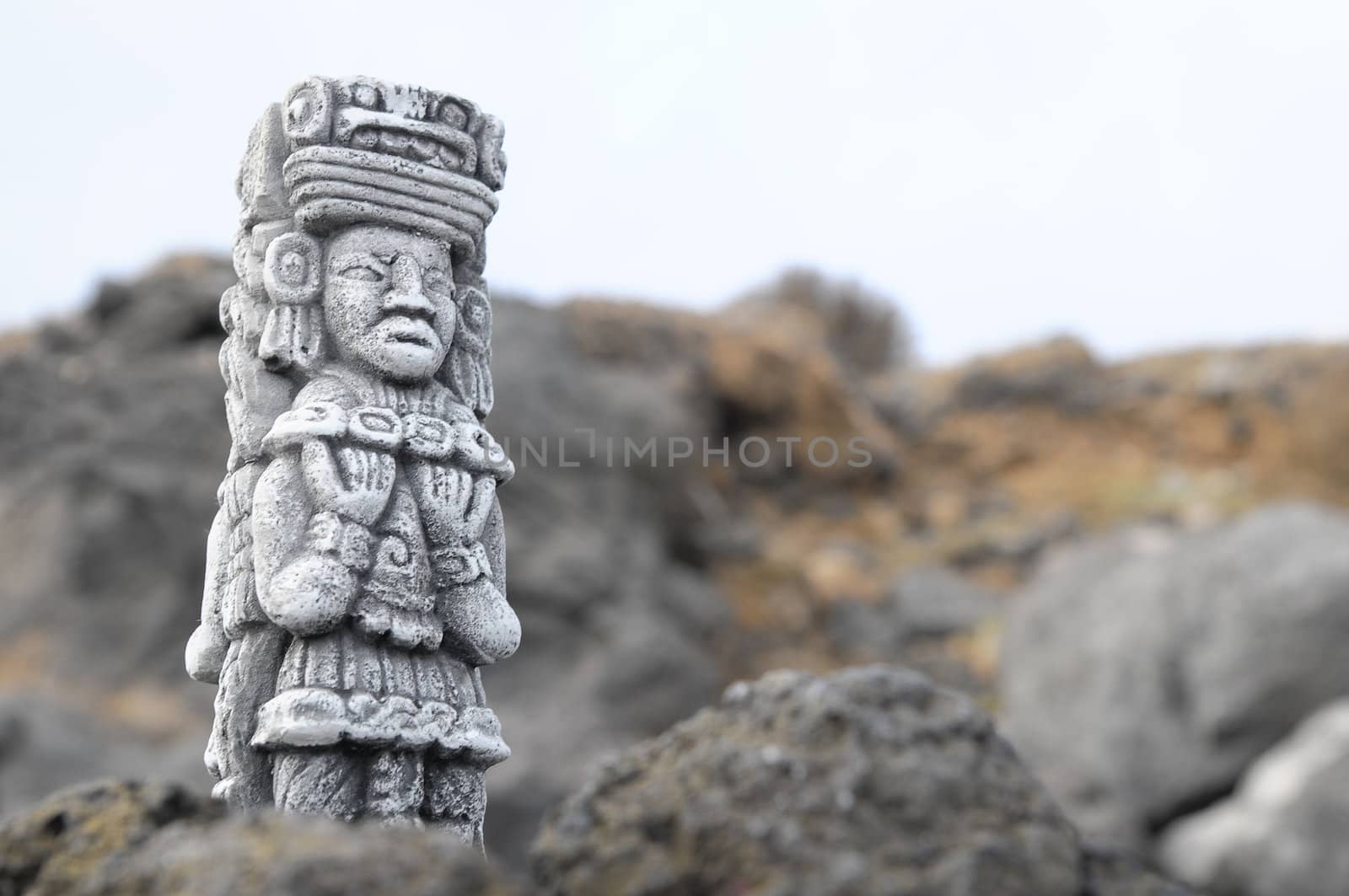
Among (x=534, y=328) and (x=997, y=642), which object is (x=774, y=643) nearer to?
(x=997, y=642)

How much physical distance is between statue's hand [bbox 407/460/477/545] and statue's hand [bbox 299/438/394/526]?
0.12 meters

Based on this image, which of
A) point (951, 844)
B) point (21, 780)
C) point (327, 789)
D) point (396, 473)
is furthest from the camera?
point (21, 780)

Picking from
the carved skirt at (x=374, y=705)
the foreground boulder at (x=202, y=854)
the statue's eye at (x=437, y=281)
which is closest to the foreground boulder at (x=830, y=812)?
the foreground boulder at (x=202, y=854)

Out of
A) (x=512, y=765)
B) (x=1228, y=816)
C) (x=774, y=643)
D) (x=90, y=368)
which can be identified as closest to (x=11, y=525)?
(x=90, y=368)

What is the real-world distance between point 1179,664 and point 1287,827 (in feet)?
7.85

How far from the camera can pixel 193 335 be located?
52.5 ft

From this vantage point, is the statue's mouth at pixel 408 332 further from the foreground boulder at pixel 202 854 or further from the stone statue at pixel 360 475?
the foreground boulder at pixel 202 854

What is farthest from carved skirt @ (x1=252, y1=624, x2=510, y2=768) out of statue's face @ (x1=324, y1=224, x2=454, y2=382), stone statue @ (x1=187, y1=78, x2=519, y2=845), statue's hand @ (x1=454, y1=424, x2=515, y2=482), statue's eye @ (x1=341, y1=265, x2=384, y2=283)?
statue's eye @ (x1=341, y1=265, x2=384, y2=283)

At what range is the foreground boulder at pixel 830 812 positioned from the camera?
3.09m

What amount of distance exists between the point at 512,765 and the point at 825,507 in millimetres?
8481

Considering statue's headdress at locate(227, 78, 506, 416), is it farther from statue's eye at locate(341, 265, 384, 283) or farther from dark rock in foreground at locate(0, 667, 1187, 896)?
dark rock in foreground at locate(0, 667, 1187, 896)

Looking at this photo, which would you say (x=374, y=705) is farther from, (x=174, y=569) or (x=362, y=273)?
(x=174, y=569)

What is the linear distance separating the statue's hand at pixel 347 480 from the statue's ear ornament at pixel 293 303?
43 centimetres

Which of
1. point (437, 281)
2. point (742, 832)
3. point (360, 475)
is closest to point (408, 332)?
point (437, 281)
